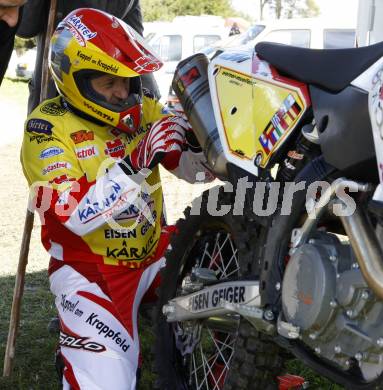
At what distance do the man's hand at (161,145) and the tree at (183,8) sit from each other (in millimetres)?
39047

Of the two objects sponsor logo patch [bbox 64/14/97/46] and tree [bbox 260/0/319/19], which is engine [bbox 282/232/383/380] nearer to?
sponsor logo patch [bbox 64/14/97/46]

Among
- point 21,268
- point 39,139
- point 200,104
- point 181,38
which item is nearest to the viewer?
point 200,104

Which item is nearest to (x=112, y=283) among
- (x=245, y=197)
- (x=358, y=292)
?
(x=245, y=197)

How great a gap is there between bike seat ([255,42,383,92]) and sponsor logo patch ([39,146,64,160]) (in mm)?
970

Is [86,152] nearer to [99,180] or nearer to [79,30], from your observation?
[99,180]

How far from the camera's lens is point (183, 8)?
139ft

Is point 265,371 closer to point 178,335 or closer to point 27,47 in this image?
point 178,335

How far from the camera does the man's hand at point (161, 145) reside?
2.99m

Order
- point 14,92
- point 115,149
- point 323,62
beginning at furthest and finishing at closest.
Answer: point 14,92
point 115,149
point 323,62

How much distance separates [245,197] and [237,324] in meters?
0.46

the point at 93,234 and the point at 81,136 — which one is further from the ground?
the point at 81,136

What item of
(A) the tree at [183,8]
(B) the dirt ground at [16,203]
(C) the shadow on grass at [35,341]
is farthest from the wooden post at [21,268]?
(A) the tree at [183,8]

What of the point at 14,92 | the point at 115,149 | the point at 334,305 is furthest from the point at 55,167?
the point at 14,92

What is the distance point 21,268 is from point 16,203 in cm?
389
